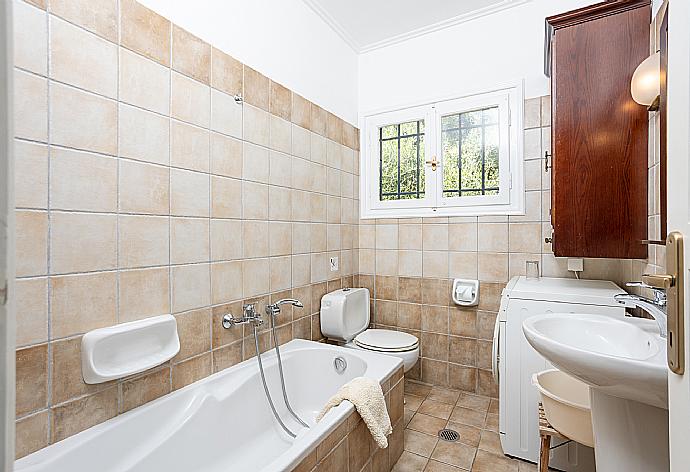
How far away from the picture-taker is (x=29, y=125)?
1.17m

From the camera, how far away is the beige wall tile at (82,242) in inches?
48.4

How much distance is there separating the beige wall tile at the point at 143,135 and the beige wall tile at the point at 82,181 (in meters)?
0.10

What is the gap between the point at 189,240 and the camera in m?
1.70

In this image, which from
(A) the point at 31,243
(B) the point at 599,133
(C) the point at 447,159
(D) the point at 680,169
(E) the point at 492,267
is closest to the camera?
(D) the point at 680,169

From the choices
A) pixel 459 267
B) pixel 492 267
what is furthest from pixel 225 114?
pixel 492 267

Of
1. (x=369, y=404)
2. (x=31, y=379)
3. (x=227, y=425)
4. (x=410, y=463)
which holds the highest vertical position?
(x=31, y=379)

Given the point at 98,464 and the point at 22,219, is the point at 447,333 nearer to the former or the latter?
the point at 98,464

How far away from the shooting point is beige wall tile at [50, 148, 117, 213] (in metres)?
1.23

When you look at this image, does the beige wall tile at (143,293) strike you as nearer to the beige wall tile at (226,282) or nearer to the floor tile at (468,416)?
the beige wall tile at (226,282)

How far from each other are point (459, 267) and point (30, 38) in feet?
8.35

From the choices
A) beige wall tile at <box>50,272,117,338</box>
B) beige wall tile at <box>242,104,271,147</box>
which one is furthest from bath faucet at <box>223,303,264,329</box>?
beige wall tile at <box>242,104,271,147</box>

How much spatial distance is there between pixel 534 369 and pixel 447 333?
2.92ft

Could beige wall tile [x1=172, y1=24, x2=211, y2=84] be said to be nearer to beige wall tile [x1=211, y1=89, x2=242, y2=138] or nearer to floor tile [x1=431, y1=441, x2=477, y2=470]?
beige wall tile [x1=211, y1=89, x2=242, y2=138]

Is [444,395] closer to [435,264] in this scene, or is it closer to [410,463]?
[410,463]
